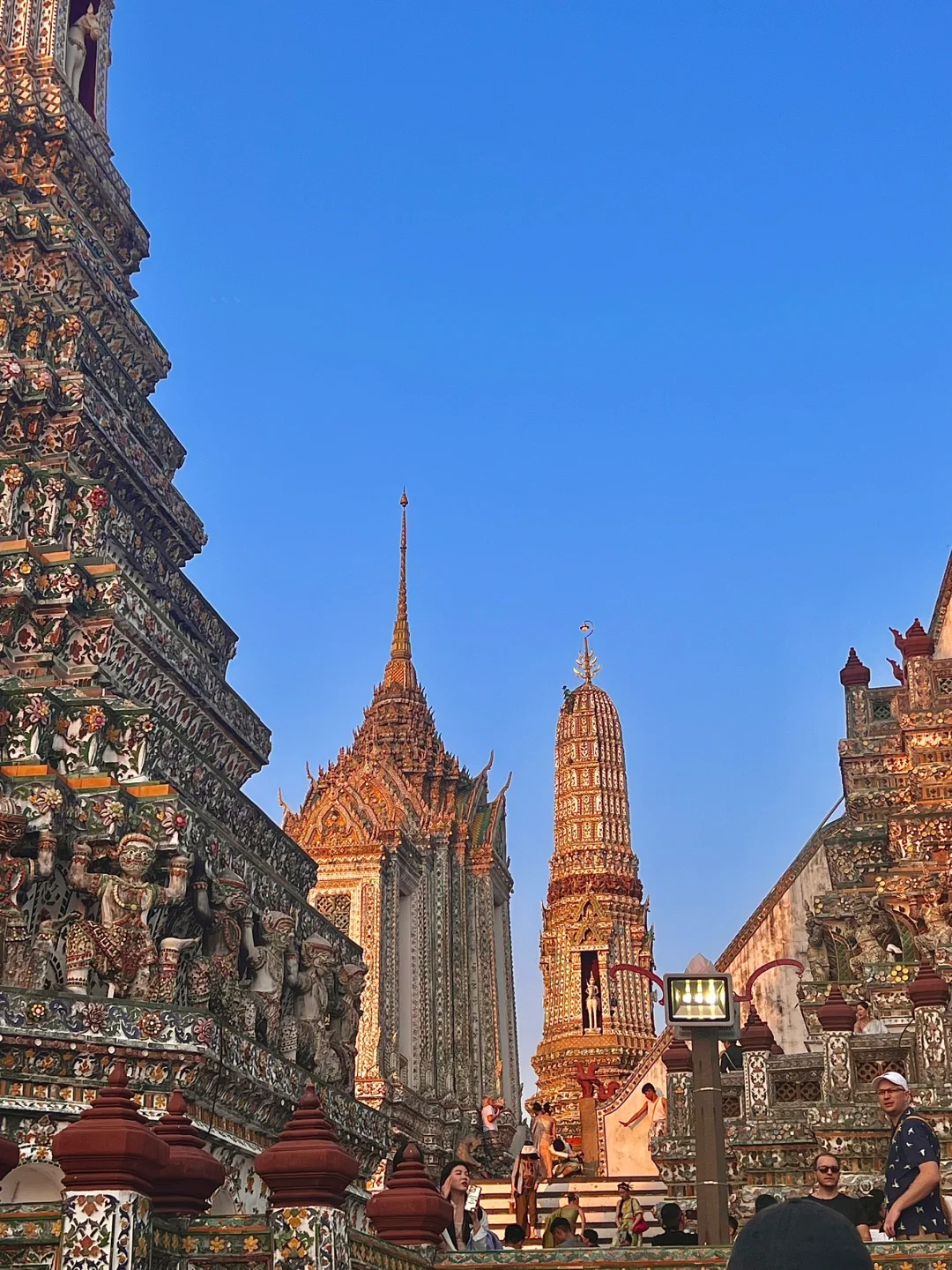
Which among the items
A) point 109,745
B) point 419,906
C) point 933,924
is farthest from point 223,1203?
point 419,906

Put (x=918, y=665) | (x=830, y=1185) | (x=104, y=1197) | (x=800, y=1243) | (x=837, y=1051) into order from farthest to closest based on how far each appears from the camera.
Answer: (x=918, y=665)
(x=837, y=1051)
(x=830, y=1185)
(x=104, y=1197)
(x=800, y=1243)

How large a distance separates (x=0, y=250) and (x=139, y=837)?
28.3 ft

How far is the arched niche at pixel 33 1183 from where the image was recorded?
1377 centimetres

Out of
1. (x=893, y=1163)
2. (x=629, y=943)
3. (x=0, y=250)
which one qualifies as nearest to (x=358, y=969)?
(x=0, y=250)

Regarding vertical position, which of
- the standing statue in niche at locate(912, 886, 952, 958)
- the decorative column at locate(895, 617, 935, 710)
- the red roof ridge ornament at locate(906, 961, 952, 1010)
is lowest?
the red roof ridge ornament at locate(906, 961, 952, 1010)

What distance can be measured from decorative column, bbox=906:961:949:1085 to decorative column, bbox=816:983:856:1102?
702mm

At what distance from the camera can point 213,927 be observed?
16594mm

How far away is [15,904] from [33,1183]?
2367 mm

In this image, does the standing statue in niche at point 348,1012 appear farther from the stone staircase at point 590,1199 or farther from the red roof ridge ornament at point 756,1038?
the red roof ridge ornament at point 756,1038

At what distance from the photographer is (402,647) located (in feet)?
154

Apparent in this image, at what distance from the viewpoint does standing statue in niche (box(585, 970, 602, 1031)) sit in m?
48.2

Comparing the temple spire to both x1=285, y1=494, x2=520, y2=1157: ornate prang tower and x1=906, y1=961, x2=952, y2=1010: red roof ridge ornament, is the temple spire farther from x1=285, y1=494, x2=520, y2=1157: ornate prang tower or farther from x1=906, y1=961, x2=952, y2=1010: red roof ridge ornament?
x1=906, y1=961, x2=952, y2=1010: red roof ridge ornament

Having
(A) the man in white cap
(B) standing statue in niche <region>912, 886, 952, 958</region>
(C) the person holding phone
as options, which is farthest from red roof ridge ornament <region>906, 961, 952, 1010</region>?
(A) the man in white cap

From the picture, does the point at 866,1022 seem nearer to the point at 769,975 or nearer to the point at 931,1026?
the point at 931,1026
